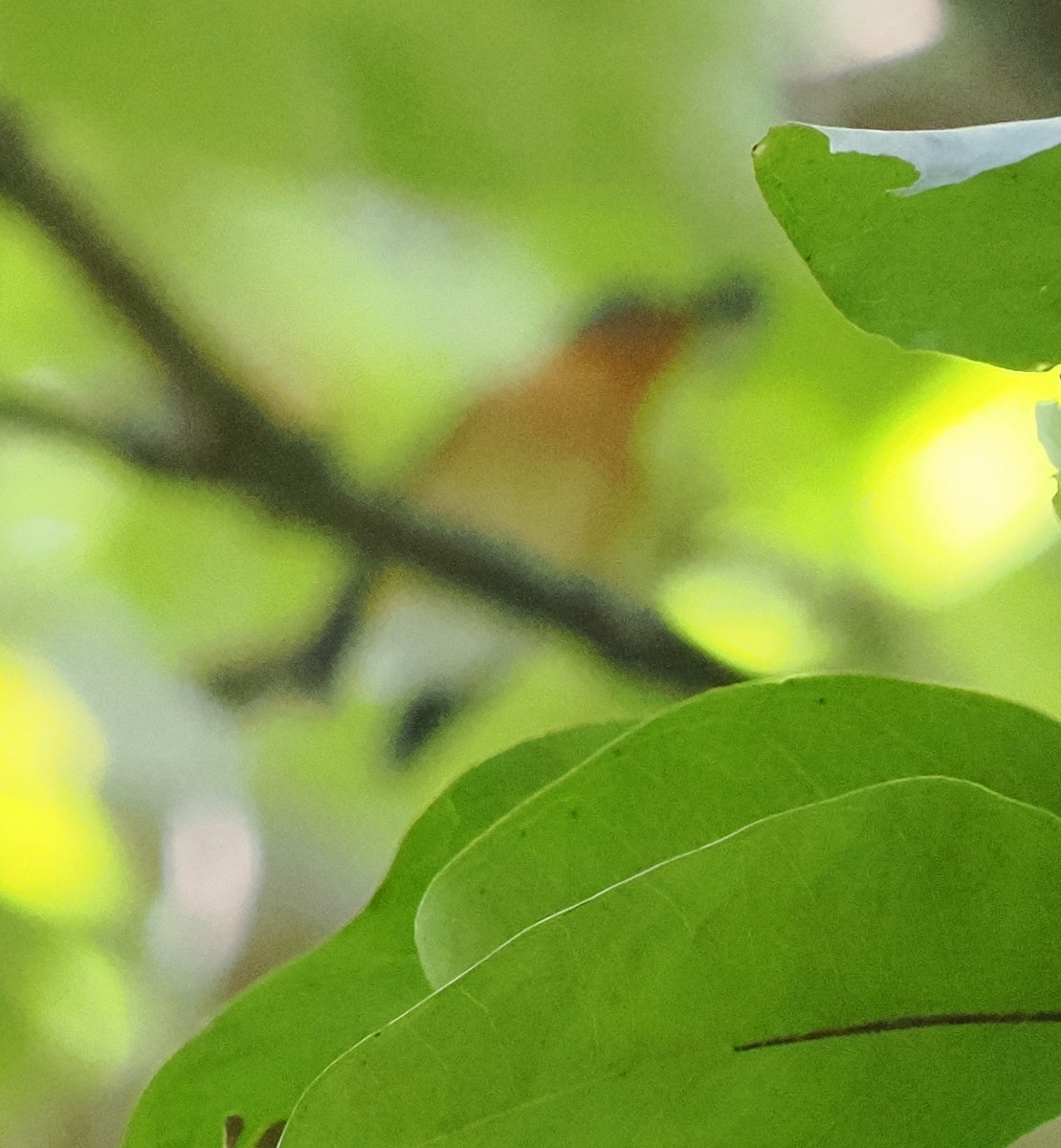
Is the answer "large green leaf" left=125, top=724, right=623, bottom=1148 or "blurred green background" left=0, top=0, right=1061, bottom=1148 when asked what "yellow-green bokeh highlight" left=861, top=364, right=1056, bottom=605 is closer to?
"blurred green background" left=0, top=0, right=1061, bottom=1148

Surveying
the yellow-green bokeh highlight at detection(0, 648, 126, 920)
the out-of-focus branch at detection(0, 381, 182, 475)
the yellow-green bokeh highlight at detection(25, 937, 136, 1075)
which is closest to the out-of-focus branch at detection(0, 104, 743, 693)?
the out-of-focus branch at detection(0, 381, 182, 475)

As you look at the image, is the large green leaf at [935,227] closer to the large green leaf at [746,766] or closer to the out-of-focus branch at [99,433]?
the large green leaf at [746,766]

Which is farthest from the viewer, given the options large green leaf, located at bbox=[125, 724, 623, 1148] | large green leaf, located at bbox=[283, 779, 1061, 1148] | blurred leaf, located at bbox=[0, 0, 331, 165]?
blurred leaf, located at bbox=[0, 0, 331, 165]

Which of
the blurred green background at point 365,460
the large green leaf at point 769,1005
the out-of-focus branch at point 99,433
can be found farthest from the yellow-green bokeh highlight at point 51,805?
the large green leaf at point 769,1005

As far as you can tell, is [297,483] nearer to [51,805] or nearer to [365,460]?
[365,460]

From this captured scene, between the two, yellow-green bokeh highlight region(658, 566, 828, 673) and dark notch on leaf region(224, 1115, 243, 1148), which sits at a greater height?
yellow-green bokeh highlight region(658, 566, 828, 673)

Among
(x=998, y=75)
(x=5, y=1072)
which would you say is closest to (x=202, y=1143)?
(x=5, y=1072)
